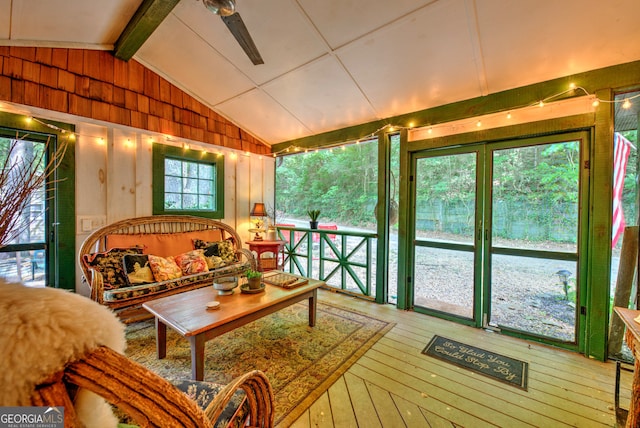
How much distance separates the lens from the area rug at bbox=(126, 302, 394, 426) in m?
1.83

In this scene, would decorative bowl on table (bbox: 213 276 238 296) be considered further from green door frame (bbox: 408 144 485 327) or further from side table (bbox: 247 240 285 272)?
green door frame (bbox: 408 144 485 327)

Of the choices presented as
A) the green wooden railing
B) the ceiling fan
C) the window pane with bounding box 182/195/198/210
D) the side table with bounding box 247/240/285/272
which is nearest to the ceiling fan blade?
the ceiling fan

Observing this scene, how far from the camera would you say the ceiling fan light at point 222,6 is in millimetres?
1620

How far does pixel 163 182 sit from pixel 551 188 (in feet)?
15.2

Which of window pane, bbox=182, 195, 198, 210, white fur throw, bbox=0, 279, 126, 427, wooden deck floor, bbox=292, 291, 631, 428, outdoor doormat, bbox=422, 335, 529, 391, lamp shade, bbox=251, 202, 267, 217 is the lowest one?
wooden deck floor, bbox=292, 291, 631, 428

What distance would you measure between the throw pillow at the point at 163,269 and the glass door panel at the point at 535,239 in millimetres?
3552

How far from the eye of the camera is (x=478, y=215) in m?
2.85

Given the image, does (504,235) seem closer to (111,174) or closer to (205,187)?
(205,187)

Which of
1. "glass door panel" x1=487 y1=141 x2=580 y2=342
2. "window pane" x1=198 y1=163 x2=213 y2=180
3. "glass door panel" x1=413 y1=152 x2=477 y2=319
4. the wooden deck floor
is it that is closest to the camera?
the wooden deck floor

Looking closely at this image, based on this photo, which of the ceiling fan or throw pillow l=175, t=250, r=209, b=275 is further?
throw pillow l=175, t=250, r=209, b=275

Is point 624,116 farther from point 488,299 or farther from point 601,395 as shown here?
point 601,395

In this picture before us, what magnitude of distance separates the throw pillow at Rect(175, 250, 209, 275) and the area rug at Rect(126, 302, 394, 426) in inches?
26.1

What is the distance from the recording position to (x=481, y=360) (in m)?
2.18

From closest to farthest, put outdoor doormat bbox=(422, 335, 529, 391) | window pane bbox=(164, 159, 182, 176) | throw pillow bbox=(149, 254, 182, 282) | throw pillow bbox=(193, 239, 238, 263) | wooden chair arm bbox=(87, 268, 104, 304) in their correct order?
outdoor doormat bbox=(422, 335, 529, 391), wooden chair arm bbox=(87, 268, 104, 304), throw pillow bbox=(149, 254, 182, 282), throw pillow bbox=(193, 239, 238, 263), window pane bbox=(164, 159, 182, 176)
